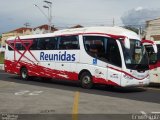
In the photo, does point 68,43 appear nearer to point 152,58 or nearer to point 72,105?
point 152,58

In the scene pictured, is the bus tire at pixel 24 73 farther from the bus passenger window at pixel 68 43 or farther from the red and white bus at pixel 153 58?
the red and white bus at pixel 153 58

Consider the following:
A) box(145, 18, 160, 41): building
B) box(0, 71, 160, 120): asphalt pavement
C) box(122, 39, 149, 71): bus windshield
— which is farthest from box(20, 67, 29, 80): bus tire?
box(145, 18, 160, 41): building

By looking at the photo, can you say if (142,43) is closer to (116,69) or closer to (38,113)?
(116,69)

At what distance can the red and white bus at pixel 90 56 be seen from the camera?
19.8 metres

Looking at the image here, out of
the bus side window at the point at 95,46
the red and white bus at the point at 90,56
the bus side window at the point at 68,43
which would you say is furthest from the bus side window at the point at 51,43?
the bus side window at the point at 95,46

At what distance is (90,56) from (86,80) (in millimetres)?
1319

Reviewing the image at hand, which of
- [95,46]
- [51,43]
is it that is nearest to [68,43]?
[51,43]

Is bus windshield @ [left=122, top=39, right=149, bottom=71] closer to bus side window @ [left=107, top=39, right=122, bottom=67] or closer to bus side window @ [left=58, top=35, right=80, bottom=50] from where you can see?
bus side window @ [left=107, top=39, right=122, bottom=67]

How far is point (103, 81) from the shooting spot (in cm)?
2078

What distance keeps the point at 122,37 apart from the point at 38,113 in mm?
8324

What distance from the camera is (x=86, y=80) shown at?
21812 mm

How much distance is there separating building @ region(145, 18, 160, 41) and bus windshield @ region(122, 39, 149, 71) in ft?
95.6

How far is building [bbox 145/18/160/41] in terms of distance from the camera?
162 ft

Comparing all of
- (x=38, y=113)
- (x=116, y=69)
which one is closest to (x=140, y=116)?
(x=38, y=113)
